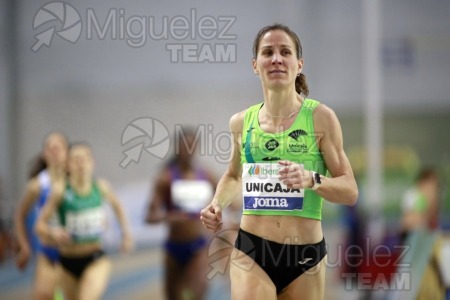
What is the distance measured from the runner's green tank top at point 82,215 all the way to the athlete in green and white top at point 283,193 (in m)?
2.91

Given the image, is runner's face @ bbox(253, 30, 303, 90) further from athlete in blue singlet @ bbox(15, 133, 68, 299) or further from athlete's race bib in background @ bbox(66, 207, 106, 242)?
athlete in blue singlet @ bbox(15, 133, 68, 299)

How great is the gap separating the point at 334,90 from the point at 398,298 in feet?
13.2

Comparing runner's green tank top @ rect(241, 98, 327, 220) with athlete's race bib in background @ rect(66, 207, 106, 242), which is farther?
athlete's race bib in background @ rect(66, 207, 106, 242)

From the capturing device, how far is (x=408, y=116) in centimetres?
1017

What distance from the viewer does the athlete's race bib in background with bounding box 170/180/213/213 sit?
7.02 meters

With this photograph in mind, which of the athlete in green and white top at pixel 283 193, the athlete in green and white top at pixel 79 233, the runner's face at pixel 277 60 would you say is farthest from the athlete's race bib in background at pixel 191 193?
the runner's face at pixel 277 60

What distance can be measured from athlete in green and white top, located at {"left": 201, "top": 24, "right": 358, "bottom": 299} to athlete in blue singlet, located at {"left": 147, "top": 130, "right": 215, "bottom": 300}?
11.4 feet

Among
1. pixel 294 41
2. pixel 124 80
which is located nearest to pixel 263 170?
pixel 294 41

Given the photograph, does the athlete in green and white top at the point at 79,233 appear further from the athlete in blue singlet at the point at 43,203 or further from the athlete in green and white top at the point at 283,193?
the athlete in green and white top at the point at 283,193

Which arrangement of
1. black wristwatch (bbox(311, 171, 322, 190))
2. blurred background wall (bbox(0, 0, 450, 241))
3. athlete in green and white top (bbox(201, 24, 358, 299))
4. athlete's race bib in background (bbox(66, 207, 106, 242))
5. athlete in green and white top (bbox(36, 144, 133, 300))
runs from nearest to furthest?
black wristwatch (bbox(311, 171, 322, 190)) < athlete in green and white top (bbox(201, 24, 358, 299)) < athlete in green and white top (bbox(36, 144, 133, 300)) < athlete's race bib in background (bbox(66, 207, 106, 242)) < blurred background wall (bbox(0, 0, 450, 241))

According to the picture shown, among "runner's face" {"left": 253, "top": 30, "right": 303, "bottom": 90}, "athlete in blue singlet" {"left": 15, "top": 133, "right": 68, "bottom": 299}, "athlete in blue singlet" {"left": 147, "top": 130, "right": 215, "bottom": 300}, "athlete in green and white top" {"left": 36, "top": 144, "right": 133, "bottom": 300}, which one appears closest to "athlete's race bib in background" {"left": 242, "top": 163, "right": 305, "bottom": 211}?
"runner's face" {"left": 253, "top": 30, "right": 303, "bottom": 90}

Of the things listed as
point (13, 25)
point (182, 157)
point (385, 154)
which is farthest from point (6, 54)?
point (385, 154)

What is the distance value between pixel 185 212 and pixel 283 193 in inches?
148

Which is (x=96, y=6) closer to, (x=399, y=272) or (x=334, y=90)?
(x=334, y=90)
